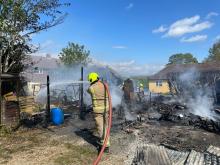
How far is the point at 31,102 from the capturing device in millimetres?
14594

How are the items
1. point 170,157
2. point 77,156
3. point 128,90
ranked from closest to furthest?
1. point 170,157
2. point 77,156
3. point 128,90

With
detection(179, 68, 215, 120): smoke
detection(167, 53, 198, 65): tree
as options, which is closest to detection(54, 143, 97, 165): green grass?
detection(179, 68, 215, 120): smoke

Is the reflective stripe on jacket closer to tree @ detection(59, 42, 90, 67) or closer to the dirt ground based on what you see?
the dirt ground

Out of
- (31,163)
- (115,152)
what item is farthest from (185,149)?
(31,163)

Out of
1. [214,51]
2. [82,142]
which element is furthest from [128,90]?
[214,51]

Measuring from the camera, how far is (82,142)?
8.83 m

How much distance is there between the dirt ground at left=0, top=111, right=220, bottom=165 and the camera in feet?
23.7

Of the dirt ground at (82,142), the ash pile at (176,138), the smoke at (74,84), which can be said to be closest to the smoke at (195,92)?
the ash pile at (176,138)

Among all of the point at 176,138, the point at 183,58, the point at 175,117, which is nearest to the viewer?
the point at 176,138

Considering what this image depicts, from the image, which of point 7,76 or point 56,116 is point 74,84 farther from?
point 7,76

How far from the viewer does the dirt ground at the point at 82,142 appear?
7.23 m

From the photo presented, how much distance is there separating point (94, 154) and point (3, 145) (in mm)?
3105

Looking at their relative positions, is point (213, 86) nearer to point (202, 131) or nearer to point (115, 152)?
point (202, 131)

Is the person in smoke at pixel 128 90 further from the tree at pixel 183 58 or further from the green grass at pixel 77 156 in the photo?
the tree at pixel 183 58
